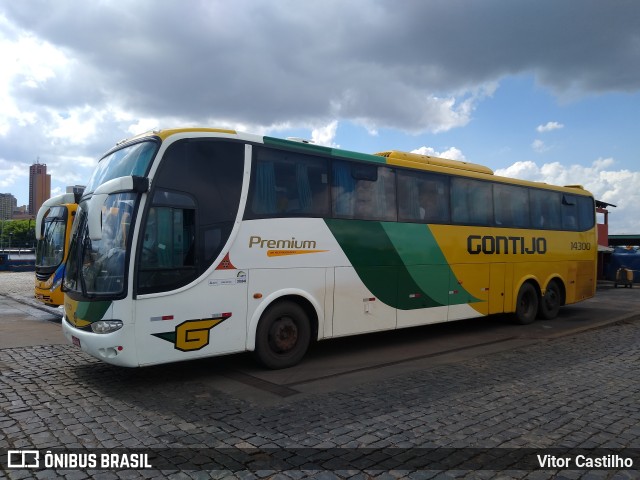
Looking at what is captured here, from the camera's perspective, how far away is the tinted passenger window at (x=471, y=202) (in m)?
10.7

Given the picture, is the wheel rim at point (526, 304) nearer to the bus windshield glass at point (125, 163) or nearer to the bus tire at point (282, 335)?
the bus tire at point (282, 335)

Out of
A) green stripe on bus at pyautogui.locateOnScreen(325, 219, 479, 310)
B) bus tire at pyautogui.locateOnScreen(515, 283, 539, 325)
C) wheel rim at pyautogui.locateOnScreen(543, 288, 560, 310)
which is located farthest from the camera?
wheel rim at pyautogui.locateOnScreen(543, 288, 560, 310)

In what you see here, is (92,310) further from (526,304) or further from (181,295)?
(526,304)

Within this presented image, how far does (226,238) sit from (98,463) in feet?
11.2

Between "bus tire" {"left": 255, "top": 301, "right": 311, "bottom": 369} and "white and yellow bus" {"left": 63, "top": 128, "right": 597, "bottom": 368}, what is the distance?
17 millimetres

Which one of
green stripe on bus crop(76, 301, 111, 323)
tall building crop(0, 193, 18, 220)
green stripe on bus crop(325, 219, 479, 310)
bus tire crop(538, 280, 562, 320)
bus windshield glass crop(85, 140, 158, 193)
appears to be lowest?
bus tire crop(538, 280, 562, 320)

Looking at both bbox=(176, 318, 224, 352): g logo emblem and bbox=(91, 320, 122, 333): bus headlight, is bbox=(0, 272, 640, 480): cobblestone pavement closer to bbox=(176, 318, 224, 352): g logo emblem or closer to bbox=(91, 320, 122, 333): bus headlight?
bbox=(176, 318, 224, 352): g logo emblem

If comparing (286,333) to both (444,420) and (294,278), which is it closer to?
(294,278)

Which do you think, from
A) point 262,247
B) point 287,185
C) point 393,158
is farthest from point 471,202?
point 262,247

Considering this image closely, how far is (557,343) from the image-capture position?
33.0 ft

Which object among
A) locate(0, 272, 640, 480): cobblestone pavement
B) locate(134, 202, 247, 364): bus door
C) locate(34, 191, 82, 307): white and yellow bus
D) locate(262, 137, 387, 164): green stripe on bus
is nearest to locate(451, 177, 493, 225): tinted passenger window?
locate(262, 137, 387, 164): green stripe on bus

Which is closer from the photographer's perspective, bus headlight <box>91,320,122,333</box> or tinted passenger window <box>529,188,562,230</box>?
bus headlight <box>91,320,122,333</box>

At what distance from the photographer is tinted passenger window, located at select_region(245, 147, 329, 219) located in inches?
293

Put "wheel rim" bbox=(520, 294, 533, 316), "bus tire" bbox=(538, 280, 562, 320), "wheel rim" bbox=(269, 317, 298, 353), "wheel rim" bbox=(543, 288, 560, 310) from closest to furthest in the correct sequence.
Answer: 1. "wheel rim" bbox=(269, 317, 298, 353)
2. "wheel rim" bbox=(520, 294, 533, 316)
3. "bus tire" bbox=(538, 280, 562, 320)
4. "wheel rim" bbox=(543, 288, 560, 310)
